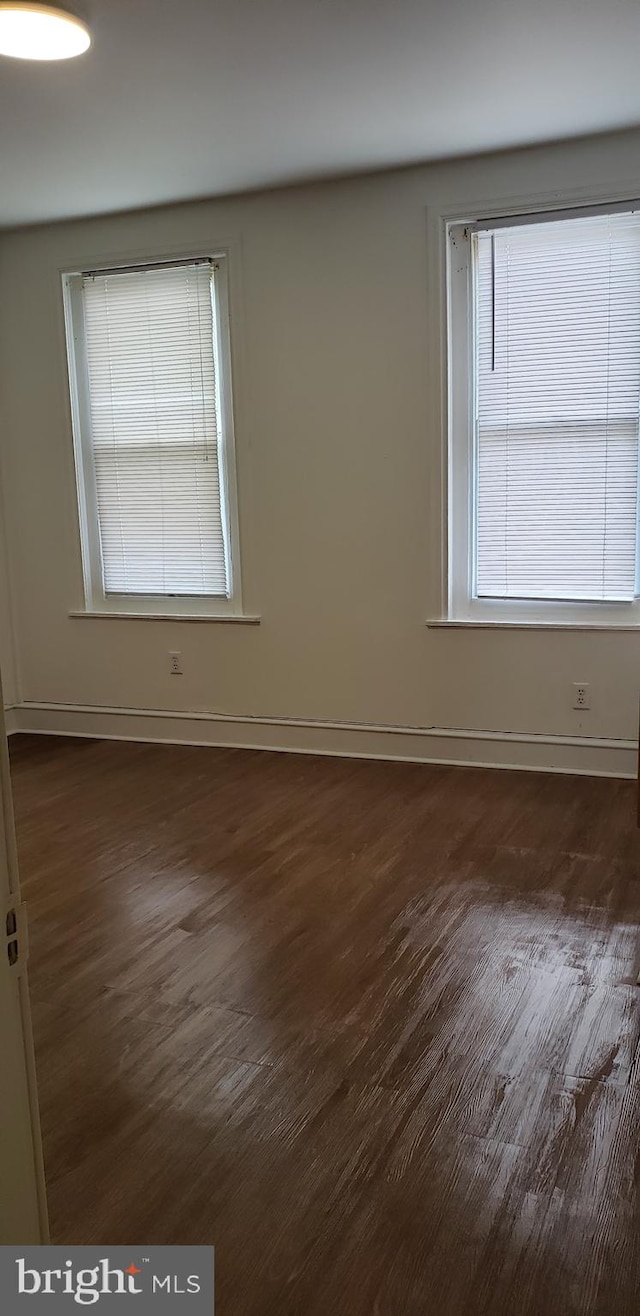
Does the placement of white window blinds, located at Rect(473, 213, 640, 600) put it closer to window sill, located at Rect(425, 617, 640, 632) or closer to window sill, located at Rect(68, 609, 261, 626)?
window sill, located at Rect(425, 617, 640, 632)

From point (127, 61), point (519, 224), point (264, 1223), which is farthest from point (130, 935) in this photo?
point (519, 224)

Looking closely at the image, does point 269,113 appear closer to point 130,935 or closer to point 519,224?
point 519,224

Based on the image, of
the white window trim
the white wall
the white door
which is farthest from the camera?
the white wall

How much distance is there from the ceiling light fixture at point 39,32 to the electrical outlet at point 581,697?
3.12 meters

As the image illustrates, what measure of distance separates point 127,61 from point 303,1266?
3422 mm

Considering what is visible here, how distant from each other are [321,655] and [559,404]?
5.43 ft

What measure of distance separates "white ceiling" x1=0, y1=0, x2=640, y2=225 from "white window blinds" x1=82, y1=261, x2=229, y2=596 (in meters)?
0.59

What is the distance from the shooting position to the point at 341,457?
4754 mm

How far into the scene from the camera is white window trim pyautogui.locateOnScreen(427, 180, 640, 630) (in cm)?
433

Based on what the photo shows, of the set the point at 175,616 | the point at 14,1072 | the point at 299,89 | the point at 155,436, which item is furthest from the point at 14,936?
the point at 155,436

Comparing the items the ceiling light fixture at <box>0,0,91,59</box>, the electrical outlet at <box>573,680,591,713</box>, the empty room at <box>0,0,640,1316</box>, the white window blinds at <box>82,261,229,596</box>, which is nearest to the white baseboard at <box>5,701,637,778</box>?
the empty room at <box>0,0,640,1316</box>

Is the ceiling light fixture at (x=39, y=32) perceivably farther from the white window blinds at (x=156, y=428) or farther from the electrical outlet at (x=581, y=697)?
the electrical outlet at (x=581, y=697)

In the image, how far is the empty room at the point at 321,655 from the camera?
1854 mm


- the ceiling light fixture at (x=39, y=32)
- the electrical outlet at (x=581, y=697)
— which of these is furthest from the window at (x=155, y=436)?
the ceiling light fixture at (x=39, y=32)
